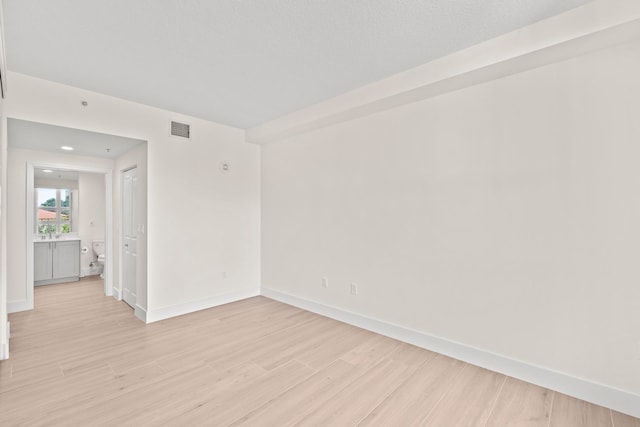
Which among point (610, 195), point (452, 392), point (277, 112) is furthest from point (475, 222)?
point (277, 112)

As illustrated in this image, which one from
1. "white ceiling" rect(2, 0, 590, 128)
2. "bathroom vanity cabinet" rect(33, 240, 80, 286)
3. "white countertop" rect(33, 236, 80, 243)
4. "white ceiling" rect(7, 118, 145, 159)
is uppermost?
"white ceiling" rect(2, 0, 590, 128)

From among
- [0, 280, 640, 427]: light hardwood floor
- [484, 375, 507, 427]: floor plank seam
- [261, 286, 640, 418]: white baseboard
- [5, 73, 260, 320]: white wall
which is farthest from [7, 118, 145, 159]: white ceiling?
[484, 375, 507, 427]: floor plank seam

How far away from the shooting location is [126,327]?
350cm

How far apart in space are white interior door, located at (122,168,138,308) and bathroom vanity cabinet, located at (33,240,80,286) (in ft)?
7.26

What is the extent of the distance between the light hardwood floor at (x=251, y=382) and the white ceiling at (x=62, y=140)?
2.25 metres

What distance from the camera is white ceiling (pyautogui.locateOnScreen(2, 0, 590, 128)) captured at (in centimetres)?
194

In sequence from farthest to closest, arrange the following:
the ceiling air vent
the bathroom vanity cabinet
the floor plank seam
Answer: the bathroom vanity cabinet, the ceiling air vent, the floor plank seam

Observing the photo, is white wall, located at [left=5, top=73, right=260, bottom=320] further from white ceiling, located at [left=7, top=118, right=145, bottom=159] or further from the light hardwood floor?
the light hardwood floor

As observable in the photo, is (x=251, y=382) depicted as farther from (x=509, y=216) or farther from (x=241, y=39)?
(x=241, y=39)

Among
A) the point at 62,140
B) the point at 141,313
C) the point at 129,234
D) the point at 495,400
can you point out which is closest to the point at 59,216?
the point at 129,234

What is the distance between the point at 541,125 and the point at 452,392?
7.18 ft

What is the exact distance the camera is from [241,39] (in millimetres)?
2297

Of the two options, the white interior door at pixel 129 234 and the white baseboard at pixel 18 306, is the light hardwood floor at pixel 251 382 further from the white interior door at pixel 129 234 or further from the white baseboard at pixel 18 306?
the white interior door at pixel 129 234

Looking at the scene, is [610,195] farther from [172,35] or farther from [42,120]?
[42,120]
